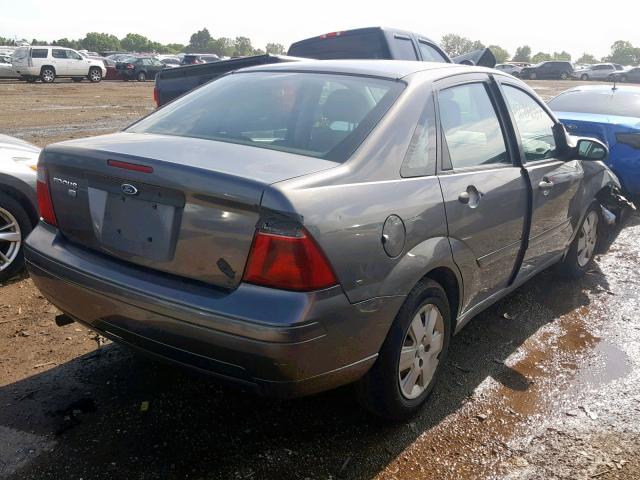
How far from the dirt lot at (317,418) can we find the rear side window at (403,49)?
175 inches

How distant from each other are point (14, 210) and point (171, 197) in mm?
2633

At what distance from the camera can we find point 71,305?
2719 millimetres

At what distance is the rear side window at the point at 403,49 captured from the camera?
750cm

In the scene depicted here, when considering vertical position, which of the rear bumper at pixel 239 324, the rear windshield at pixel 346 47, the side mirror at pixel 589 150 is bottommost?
the rear bumper at pixel 239 324

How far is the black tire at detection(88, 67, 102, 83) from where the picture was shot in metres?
31.5

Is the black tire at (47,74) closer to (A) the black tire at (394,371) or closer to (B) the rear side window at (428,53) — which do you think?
(B) the rear side window at (428,53)

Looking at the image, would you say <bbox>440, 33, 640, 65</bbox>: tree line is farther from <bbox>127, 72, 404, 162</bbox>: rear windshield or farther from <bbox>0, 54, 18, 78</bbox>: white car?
<bbox>127, 72, 404, 162</bbox>: rear windshield

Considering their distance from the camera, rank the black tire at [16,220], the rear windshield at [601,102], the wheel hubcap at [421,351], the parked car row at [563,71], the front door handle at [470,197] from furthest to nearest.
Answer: the parked car row at [563,71] < the rear windshield at [601,102] < the black tire at [16,220] < the front door handle at [470,197] < the wheel hubcap at [421,351]

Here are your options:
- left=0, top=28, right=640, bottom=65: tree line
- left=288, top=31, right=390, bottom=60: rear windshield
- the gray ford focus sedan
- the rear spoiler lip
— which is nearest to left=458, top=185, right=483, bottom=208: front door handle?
the gray ford focus sedan

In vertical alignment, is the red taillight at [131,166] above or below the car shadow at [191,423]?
above

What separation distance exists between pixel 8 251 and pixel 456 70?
341 cm

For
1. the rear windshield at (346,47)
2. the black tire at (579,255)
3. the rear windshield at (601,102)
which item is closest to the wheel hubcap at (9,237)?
the black tire at (579,255)

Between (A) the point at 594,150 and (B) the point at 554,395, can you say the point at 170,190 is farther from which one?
(A) the point at 594,150

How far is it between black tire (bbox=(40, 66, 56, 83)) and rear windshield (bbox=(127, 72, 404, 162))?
2911 cm
